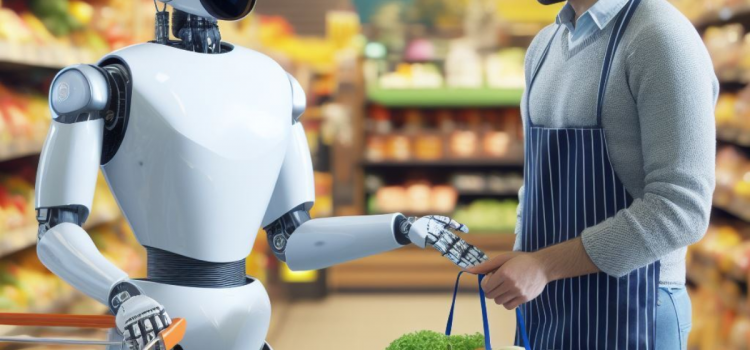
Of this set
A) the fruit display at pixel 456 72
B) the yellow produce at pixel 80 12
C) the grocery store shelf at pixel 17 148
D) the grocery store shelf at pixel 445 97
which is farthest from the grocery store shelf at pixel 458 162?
the grocery store shelf at pixel 17 148

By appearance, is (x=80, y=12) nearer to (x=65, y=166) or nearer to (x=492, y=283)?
(x=65, y=166)

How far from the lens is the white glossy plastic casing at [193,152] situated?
123 cm

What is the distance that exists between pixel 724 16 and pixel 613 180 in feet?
9.94

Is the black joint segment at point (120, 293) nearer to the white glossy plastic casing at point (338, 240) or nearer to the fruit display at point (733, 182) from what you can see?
the white glossy plastic casing at point (338, 240)

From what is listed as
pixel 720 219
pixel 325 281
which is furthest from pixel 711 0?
pixel 325 281

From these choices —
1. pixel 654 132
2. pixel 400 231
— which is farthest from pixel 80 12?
pixel 654 132

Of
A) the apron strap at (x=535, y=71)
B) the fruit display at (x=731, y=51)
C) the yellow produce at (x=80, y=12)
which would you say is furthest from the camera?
the fruit display at (x=731, y=51)

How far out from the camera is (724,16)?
403 cm

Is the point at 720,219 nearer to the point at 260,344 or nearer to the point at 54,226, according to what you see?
the point at 260,344

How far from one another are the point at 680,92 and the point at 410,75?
4.86 meters

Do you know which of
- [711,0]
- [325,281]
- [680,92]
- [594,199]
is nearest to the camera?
[680,92]

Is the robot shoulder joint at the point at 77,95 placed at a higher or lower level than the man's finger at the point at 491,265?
higher

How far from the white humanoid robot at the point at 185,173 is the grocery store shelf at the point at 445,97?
4.73 metres

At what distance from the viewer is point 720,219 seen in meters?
4.49
